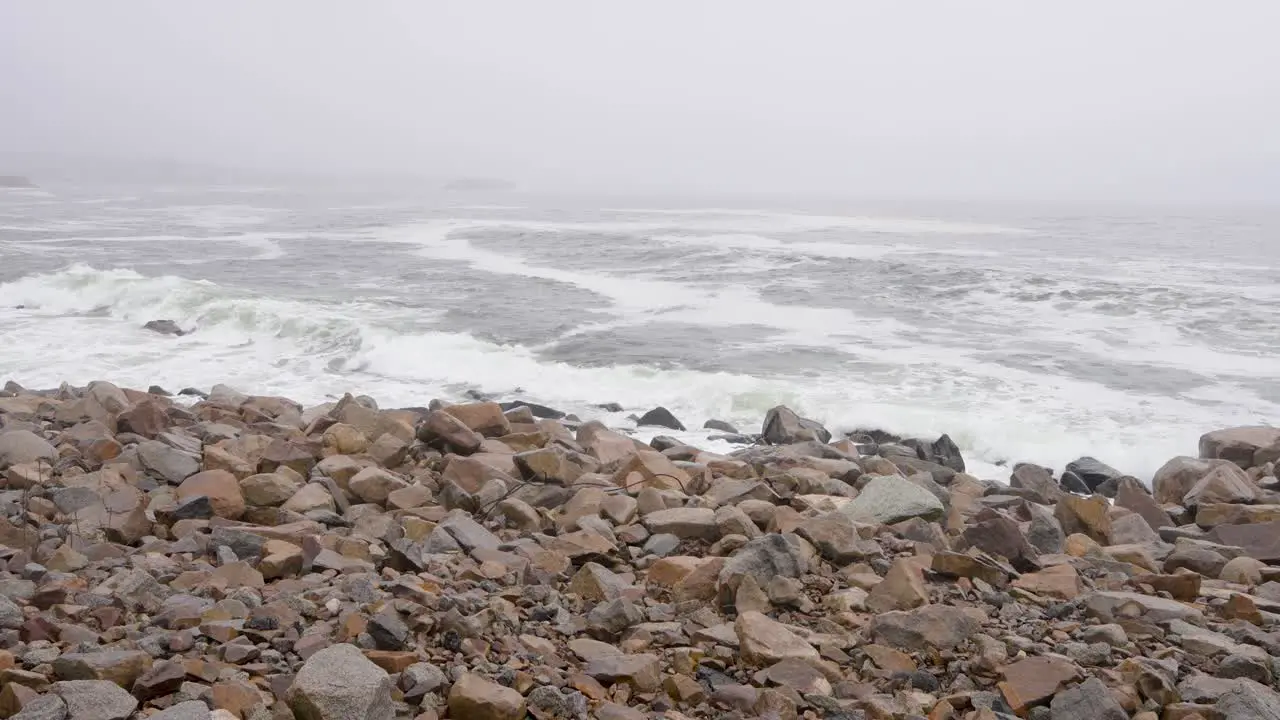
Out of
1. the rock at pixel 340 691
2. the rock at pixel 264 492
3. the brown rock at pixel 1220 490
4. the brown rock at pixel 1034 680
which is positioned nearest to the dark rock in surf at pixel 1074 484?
the brown rock at pixel 1220 490

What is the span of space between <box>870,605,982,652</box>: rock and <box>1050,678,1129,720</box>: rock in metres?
0.50

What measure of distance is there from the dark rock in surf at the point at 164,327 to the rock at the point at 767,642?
1468 centimetres

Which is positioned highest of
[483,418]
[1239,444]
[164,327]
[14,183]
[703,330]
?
[14,183]

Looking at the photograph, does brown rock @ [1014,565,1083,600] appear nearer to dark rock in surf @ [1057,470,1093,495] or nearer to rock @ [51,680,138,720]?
rock @ [51,680,138,720]

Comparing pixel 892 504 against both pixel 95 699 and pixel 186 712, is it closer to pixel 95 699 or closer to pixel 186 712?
pixel 186 712

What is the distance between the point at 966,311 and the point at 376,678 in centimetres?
1865

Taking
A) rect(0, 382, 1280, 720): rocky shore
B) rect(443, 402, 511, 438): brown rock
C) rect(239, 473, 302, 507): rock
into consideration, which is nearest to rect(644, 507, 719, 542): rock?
rect(0, 382, 1280, 720): rocky shore

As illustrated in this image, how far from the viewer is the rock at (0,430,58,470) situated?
225 inches

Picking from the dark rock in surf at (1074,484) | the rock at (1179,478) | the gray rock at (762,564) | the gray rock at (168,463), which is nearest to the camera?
the gray rock at (762,564)

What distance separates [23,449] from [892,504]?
5.21 m

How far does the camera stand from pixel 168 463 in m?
5.74

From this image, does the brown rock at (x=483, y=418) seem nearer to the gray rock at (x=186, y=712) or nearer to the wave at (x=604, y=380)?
the wave at (x=604, y=380)

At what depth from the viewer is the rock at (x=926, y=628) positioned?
3812mm

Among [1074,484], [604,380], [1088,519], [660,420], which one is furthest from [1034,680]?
[604,380]
